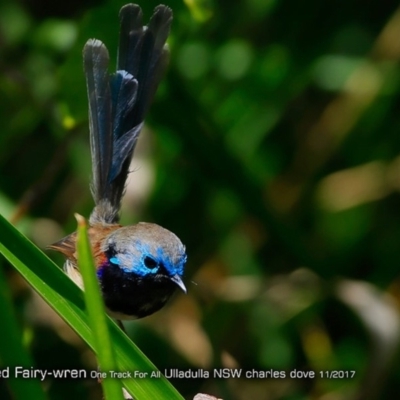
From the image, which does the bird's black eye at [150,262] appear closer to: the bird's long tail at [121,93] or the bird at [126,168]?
the bird at [126,168]

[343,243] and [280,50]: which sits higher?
[280,50]

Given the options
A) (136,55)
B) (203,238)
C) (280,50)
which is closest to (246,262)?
(203,238)

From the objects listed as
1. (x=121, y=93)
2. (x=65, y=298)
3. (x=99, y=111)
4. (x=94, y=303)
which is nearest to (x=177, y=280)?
(x=99, y=111)

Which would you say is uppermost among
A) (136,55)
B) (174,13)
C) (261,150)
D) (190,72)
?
(174,13)

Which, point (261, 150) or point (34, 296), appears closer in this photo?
point (34, 296)

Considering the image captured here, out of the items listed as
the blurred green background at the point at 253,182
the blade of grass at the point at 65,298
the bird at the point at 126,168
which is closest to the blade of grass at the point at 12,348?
the blade of grass at the point at 65,298

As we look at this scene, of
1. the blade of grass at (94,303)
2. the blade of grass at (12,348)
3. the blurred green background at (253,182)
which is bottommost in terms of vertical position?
the blurred green background at (253,182)

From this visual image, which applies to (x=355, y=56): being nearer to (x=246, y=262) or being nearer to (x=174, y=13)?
(x=246, y=262)
